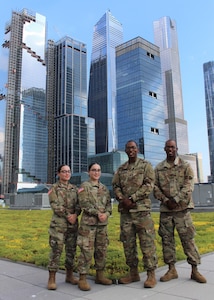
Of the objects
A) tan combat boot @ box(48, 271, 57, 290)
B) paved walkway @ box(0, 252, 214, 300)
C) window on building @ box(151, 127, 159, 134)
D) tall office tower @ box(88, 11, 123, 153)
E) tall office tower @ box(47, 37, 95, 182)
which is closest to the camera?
paved walkway @ box(0, 252, 214, 300)

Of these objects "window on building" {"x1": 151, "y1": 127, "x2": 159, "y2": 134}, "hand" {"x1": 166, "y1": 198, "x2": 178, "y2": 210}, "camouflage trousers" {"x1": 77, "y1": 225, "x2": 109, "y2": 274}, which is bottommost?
"camouflage trousers" {"x1": 77, "y1": 225, "x2": 109, "y2": 274}

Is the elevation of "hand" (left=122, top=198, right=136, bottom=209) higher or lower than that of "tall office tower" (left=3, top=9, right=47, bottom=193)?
lower

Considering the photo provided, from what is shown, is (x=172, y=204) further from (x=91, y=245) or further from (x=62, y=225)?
(x=62, y=225)

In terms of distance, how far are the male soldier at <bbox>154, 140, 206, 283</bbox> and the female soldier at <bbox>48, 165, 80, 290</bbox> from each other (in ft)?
4.72

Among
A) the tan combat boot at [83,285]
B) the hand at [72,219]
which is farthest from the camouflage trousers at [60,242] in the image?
the tan combat boot at [83,285]

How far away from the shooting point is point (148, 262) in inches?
182

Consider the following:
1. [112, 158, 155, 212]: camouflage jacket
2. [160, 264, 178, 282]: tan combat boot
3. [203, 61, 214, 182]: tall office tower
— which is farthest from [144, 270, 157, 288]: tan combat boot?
[203, 61, 214, 182]: tall office tower

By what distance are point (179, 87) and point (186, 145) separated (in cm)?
3969

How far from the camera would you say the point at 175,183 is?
16.6ft

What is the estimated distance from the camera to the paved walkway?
13.4ft

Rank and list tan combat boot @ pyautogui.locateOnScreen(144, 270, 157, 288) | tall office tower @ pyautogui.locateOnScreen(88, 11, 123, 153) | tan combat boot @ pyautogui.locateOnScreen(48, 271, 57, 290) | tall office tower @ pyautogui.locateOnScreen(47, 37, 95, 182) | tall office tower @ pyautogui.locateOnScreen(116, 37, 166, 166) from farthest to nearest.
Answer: tall office tower @ pyautogui.locateOnScreen(88, 11, 123, 153), tall office tower @ pyautogui.locateOnScreen(47, 37, 95, 182), tall office tower @ pyautogui.locateOnScreen(116, 37, 166, 166), tan combat boot @ pyautogui.locateOnScreen(48, 271, 57, 290), tan combat boot @ pyautogui.locateOnScreen(144, 270, 157, 288)

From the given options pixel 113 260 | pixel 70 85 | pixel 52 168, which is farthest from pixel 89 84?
pixel 113 260

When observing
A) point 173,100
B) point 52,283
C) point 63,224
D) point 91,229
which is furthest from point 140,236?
point 173,100

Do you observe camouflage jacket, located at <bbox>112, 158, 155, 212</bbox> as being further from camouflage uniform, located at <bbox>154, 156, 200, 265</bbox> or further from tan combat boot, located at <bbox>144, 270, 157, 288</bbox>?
tan combat boot, located at <bbox>144, 270, 157, 288</bbox>
